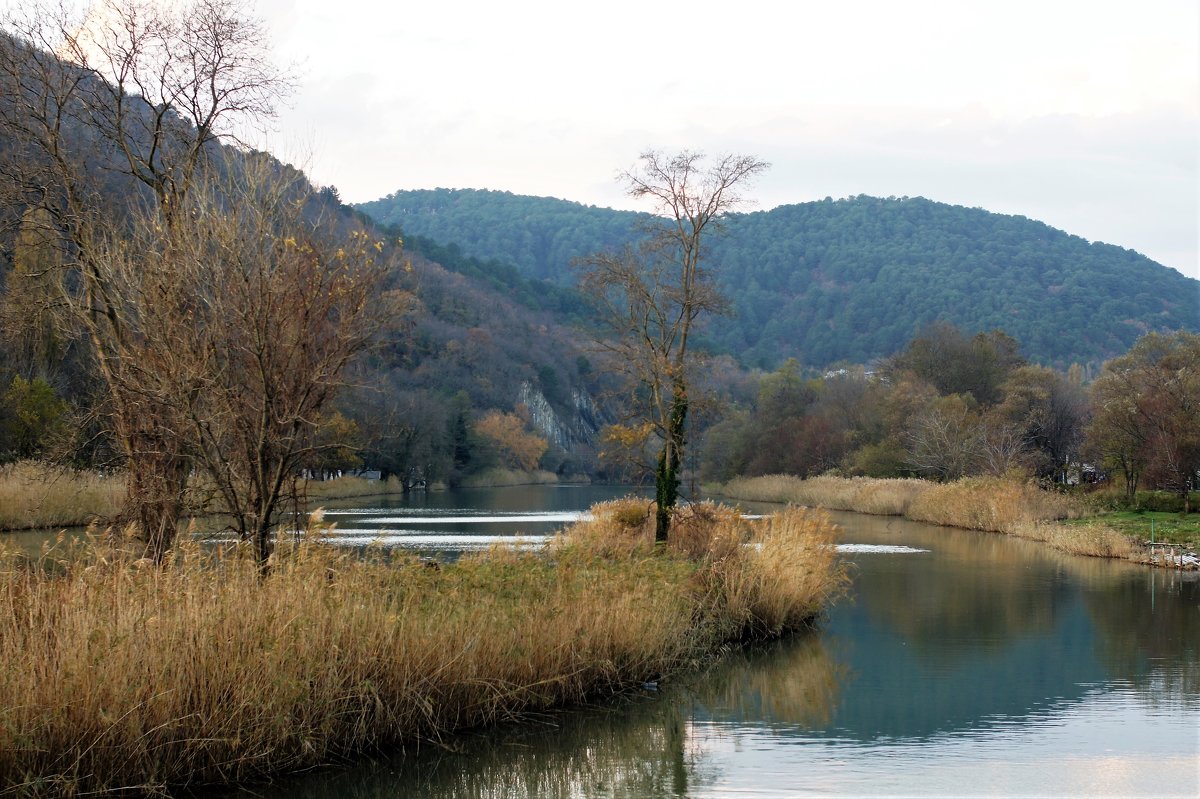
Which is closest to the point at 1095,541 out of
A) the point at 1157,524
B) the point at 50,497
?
the point at 1157,524

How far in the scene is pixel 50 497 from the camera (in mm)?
33625

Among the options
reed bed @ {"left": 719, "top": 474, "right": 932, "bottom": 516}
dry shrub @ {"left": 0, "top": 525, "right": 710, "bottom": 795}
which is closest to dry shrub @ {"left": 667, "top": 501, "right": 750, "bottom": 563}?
dry shrub @ {"left": 0, "top": 525, "right": 710, "bottom": 795}

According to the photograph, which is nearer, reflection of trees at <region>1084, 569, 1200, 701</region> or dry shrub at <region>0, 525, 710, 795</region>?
dry shrub at <region>0, 525, 710, 795</region>

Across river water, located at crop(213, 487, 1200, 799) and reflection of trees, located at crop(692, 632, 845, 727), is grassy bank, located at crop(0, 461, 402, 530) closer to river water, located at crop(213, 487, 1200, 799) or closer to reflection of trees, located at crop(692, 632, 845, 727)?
reflection of trees, located at crop(692, 632, 845, 727)

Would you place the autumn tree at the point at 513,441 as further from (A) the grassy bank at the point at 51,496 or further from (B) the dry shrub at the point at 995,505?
(A) the grassy bank at the point at 51,496

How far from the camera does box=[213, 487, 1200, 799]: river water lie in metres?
10.7

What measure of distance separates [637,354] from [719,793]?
49.2 feet

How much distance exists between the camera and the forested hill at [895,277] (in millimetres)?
116875

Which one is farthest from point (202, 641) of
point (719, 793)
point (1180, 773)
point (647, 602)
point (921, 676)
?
point (921, 676)

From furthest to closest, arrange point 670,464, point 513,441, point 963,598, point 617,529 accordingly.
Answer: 1. point 513,441
2. point 617,529
3. point 963,598
4. point 670,464

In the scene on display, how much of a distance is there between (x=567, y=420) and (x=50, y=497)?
337 feet

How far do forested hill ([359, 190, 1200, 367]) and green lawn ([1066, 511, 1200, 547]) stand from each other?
229 ft

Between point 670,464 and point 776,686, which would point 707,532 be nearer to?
point 670,464

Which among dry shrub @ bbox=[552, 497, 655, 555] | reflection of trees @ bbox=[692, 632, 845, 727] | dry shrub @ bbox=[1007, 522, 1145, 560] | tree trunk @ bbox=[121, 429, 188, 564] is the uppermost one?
tree trunk @ bbox=[121, 429, 188, 564]
